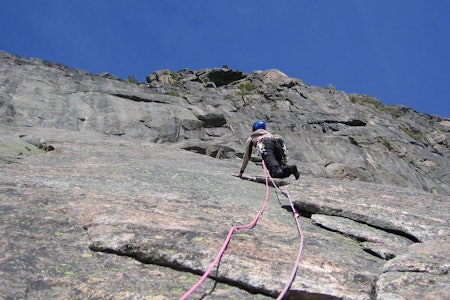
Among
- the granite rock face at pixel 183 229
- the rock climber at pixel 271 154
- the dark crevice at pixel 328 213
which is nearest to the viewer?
the granite rock face at pixel 183 229

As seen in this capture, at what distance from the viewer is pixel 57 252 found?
5941mm

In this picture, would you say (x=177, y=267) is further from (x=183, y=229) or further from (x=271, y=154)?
(x=271, y=154)

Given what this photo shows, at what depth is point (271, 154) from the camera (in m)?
13.1

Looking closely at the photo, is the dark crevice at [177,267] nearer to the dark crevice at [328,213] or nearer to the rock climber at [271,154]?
the dark crevice at [328,213]

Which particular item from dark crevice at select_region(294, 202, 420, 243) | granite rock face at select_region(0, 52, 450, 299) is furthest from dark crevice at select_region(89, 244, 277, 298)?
dark crevice at select_region(294, 202, 420, 243)

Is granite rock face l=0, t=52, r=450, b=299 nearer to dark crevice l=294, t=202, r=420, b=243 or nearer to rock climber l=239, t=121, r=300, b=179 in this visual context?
dark crevice l=294, t=202, r=420, b=243

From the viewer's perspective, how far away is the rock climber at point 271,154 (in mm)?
12656

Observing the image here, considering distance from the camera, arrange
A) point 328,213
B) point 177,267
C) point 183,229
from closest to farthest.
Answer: point 177,267, point 183,229, point 328,213

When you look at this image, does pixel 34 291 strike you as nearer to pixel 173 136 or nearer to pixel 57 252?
pixel 57 252

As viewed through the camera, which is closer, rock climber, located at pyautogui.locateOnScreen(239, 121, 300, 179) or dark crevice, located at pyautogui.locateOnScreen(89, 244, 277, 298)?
dark crevice, located at pyautogui.locateOnScreen(89, 244, 277, 298)

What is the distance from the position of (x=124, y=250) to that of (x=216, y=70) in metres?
36.4

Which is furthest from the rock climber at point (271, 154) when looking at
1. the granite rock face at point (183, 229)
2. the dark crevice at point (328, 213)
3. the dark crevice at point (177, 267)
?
the dark crevice at point (177, 267)

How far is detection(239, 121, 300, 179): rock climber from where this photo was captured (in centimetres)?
1266

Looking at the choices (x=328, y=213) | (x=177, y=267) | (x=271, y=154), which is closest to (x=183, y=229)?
(x=177, y=267)
